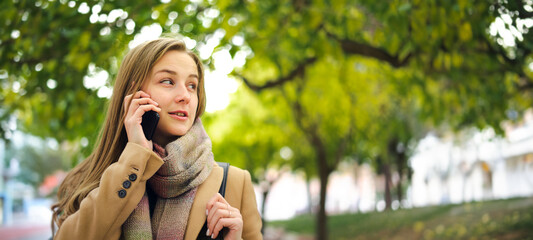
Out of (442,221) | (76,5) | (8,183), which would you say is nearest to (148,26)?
(76,5)

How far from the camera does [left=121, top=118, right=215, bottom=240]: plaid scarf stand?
197 centimetres

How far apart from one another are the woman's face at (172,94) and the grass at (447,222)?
34.9 ft

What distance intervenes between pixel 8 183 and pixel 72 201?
185 ft

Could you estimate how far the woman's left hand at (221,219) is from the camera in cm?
195

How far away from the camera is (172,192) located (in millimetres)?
2061

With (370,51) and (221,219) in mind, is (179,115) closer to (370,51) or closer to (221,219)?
(221,219)

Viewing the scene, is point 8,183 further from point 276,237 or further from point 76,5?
point 76,5

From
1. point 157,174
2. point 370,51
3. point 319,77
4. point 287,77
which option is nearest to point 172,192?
point 157,174

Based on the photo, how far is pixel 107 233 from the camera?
1.91 metres

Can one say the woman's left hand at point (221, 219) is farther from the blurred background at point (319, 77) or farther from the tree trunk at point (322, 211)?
the tree trunk at point (322, 211)

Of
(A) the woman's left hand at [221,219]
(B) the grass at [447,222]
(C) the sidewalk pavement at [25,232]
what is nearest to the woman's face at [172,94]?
(A) the woman's left hand at [221,219]

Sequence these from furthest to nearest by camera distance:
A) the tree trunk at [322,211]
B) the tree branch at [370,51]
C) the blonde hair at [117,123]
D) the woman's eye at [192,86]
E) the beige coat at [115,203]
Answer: the tree trunk at [322,211] → the tree branch at [370,51] → the woman's eye at [192,86] → the blonde hair at [117,123] → the beige coat at [115,203]

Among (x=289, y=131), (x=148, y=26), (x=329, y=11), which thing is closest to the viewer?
(x=148, y=26)

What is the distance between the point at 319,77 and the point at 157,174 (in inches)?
404
